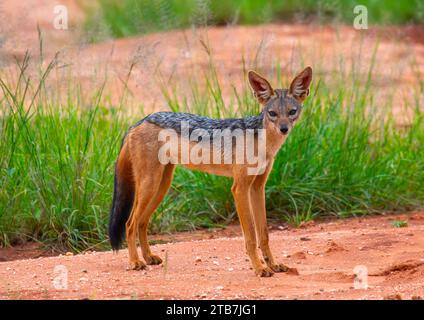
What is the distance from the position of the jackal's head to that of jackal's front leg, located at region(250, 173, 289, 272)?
437 mm

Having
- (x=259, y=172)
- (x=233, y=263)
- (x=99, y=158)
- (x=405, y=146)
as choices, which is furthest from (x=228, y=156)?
(x=405, y=146)

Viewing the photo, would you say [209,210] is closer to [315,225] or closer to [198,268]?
[315,225]

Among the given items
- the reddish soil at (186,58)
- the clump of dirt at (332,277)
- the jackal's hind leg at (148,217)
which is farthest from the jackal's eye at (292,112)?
the reddish soil at (186,58)

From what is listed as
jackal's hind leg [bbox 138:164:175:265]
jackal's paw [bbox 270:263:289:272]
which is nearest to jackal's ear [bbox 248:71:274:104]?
jackal's hind leg [bbox 138:164:175:265]

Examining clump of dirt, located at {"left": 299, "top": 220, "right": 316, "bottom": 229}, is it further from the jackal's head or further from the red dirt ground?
the jackal's head

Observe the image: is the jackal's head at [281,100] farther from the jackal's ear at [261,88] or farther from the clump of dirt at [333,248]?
the clump of dirt at [333,248]

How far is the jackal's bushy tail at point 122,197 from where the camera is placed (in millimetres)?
7473

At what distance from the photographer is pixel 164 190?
7.59m

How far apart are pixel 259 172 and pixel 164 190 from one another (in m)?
0.85

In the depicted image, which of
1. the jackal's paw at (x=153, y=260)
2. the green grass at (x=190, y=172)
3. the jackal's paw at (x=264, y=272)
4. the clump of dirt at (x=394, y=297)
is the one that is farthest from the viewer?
the green grass at (x=190, y=172)

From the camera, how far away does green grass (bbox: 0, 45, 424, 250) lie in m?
8.62

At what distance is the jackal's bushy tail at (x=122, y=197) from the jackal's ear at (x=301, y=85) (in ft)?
4.33

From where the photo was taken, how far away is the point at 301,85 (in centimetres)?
726
